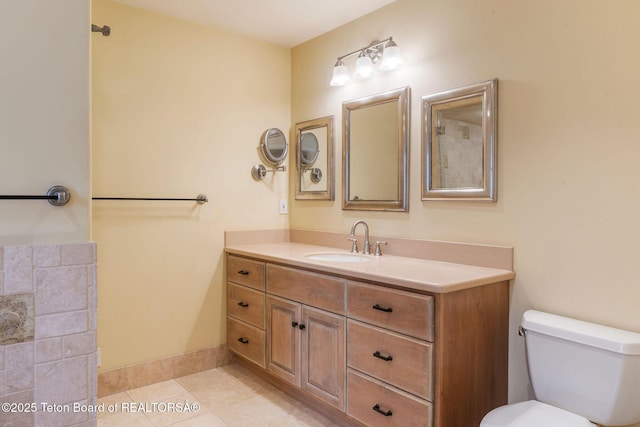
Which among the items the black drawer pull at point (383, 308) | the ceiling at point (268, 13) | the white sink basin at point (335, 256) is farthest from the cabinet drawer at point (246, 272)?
the ceiling at point (268, 13)

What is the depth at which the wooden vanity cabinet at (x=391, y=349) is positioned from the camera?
1598 millimetres

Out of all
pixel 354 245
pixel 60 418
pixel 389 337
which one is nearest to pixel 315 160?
pixel 354 245

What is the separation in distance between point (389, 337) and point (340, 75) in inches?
65.7

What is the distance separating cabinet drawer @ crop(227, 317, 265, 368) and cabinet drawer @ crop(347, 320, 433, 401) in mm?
809

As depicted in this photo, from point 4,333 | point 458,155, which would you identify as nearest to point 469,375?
point 458,155

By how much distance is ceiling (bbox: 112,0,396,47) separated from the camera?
97.2 inches

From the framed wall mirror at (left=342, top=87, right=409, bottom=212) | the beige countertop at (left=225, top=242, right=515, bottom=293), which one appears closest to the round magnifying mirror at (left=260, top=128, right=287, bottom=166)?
the framed wall mirror at (left=342, top=87, right=409, bottom=212)

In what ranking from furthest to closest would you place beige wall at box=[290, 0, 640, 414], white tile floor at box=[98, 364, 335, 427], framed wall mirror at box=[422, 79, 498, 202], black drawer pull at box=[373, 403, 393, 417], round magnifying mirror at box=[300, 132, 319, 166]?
round magnifying mirror at box=[300, 132, 319, 166] → white tile floor at box=[98, 364, 335, 427] → framed wall mirror at box=[422, 79, 498, 202] → black drawer pull at box=[373, 403, 393, 417] → beige wall at box=[290, 0, 640, 414]

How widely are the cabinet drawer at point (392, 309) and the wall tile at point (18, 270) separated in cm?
123

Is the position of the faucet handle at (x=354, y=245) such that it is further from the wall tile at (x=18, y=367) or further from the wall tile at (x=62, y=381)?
the wall tile at (x=18, y=367)

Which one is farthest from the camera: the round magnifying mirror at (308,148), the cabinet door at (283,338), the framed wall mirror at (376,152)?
the round magnifying mirror at (308,148)

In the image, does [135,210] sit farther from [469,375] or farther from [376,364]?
[469,375]

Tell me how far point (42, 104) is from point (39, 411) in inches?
34.5

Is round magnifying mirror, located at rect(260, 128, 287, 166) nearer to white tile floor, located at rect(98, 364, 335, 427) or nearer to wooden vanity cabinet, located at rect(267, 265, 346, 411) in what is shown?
wooden vanity cabinet, located at rect(267, 265, 346, 411)
